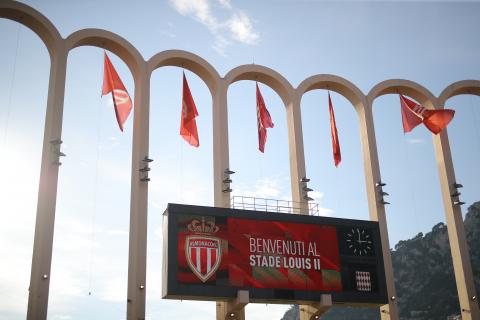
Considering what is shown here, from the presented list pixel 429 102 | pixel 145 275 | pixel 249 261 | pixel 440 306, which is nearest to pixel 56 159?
pixel 145 275

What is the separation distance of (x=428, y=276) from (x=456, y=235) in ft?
188

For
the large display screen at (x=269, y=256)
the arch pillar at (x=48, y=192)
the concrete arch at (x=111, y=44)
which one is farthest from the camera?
the concrete arch at (x=111, y=44)

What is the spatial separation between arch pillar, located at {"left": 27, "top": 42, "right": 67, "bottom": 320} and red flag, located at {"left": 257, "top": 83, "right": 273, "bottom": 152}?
9.59 m

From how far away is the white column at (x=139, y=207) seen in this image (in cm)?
2427

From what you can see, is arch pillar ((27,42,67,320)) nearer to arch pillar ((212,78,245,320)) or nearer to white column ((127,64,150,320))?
white column ((127,64,150,320))

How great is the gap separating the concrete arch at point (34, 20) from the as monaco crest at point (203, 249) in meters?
11.0

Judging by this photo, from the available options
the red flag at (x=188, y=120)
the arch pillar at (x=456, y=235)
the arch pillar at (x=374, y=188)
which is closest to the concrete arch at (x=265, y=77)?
the red flag at (x=188, y=120)

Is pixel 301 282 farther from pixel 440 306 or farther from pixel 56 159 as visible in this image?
pixel 440 306

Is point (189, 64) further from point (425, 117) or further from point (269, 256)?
point (425, 117)

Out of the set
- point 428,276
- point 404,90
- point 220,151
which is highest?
point 404,90

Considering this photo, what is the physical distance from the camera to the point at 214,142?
29469 mm

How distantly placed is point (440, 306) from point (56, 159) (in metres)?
69.2

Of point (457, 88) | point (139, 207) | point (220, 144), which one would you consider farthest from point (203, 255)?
point (457, 88)

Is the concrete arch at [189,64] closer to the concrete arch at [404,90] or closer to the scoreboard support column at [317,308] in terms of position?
the concrete arch at [404,90]
